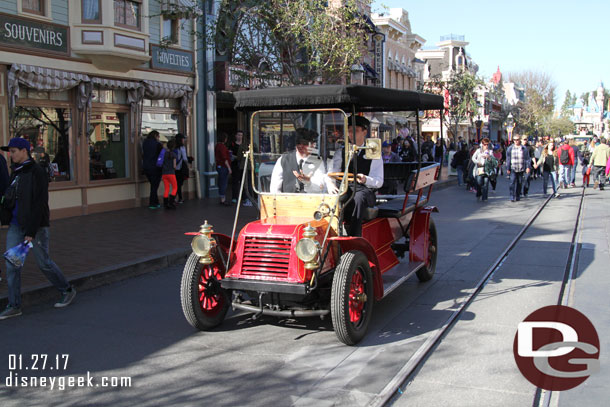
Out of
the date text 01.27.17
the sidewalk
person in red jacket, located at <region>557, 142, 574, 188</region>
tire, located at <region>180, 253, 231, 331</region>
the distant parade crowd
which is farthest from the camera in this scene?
person in red jacket, located at <region>557, 142, 574, 188</region>

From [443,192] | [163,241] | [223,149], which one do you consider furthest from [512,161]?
[163,241]

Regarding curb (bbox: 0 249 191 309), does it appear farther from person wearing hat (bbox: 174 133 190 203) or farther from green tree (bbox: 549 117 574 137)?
green tree (bbox: 549 117 574 137)

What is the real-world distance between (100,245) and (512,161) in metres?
11.8

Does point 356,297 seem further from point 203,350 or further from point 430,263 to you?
point 430,263

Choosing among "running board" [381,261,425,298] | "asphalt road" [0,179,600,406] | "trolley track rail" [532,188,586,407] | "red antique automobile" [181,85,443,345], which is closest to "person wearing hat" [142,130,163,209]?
"asphalt road" [0,179,600,406]

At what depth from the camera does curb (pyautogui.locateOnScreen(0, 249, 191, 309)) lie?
22.3ft

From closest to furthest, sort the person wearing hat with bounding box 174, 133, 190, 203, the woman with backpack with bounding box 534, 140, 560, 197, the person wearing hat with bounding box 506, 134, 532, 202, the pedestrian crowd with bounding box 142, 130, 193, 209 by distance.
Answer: the pedestrian crowd with bounding box 142, 130, 193, 209
the person wearing hat with bounding box 174, 133, 190, 203
the person wearing hat with bounding box 506, 134, 532, 202
the woman with backpack with bounding box 534, 140, 560, 197

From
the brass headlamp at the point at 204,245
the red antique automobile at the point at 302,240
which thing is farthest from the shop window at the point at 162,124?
the brass headlamp at the point at 204,245

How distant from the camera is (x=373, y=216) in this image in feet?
20.6

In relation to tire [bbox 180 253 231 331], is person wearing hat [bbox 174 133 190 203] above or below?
above

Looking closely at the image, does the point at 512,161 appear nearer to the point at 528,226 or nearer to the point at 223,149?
the point at 528,226

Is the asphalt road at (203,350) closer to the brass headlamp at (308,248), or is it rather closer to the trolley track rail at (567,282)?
the trolley track rail at (567,282)

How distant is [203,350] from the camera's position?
5.26m

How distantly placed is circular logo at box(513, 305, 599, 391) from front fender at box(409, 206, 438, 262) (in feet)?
5.03
